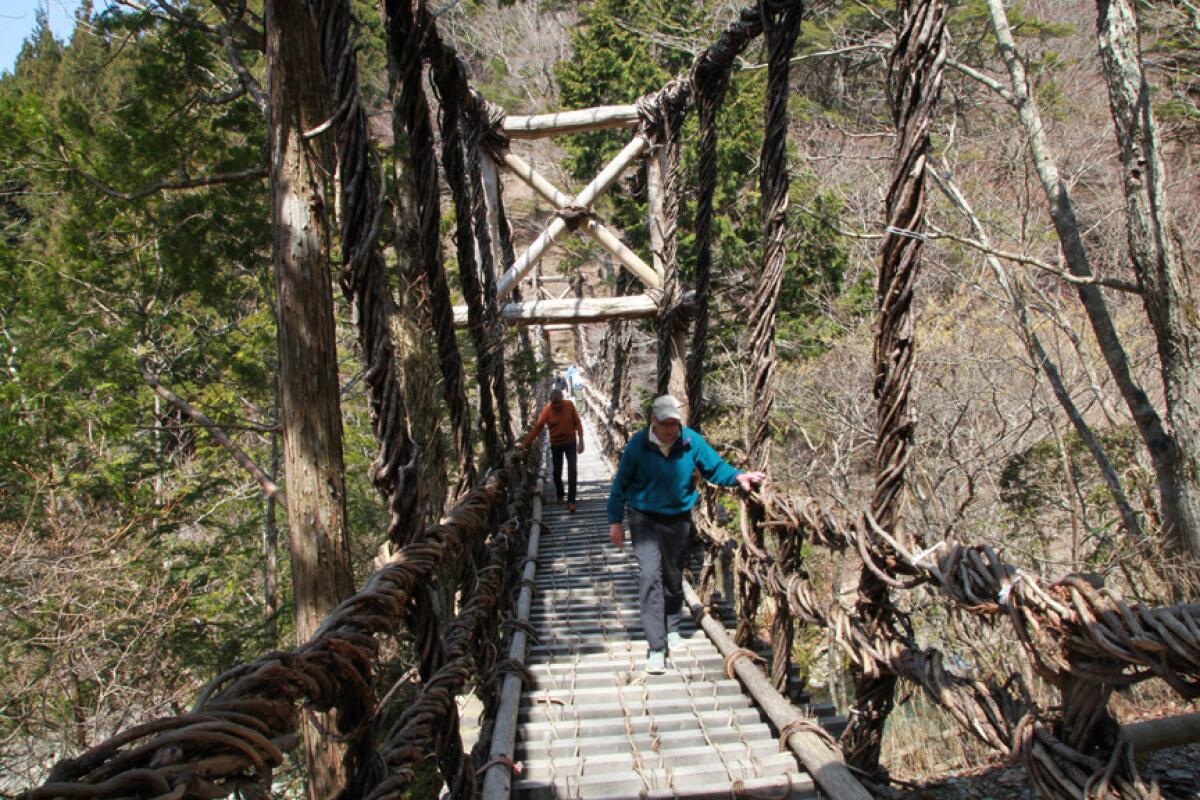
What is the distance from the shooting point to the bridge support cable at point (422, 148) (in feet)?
10.7

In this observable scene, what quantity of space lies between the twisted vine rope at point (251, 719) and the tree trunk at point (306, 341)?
1389 millimetres

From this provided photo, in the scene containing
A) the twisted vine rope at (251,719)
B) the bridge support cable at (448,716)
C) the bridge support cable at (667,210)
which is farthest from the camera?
the bridge support cable at (667,210)

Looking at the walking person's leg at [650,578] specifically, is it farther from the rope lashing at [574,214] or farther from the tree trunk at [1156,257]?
the rope lashing at [574,214]

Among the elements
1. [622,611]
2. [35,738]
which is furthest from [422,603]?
[35,738]

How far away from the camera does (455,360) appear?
3902 mm

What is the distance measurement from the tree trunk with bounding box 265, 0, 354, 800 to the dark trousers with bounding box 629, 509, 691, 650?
131 centimetres

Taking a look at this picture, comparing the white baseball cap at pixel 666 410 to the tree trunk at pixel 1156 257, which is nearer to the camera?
the white baseball cap at pixel 666 410

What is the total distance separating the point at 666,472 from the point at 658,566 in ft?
1.41

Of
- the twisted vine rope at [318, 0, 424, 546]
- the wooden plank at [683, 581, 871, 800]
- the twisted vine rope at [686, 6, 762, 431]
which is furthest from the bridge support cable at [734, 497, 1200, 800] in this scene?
the twisted vine rope at [686, 6, 762, 431]

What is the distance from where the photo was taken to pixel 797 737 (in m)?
2.52

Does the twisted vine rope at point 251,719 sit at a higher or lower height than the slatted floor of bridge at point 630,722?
higher

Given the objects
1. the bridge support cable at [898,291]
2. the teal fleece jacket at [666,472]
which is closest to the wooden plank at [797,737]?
the bridge support cable at [898,291]

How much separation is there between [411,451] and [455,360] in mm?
1513

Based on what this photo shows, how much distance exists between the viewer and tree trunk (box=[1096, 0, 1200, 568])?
477 centimetres
